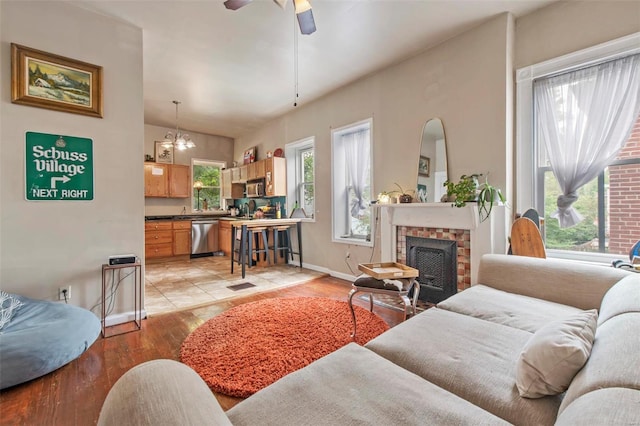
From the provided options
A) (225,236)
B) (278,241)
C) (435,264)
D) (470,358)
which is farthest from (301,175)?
(470,358)

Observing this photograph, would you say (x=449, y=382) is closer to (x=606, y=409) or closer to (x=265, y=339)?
(x=606, y=409)

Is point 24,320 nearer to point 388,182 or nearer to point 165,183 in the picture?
point 388,182

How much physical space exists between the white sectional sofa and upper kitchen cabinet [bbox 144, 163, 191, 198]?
6244 millimetres

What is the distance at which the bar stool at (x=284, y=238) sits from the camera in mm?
5209

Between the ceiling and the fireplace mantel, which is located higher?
the ceiling

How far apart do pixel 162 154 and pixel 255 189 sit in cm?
232

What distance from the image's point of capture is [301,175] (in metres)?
5.65

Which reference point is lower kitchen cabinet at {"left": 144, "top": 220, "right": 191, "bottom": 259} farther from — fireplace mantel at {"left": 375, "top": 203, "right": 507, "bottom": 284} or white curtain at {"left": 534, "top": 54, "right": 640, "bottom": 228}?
white curtain at {"left": 534, "top": 54, "right": 640, "bottom": 228}

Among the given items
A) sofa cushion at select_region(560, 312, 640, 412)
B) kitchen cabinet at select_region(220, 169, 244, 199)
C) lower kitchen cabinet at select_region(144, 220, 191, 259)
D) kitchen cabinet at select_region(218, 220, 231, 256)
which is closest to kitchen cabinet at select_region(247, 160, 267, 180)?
kitchen cabinet at select_region(220, 169, 244, 199)

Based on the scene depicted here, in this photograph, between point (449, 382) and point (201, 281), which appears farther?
point (201, 281)

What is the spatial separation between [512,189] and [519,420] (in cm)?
242

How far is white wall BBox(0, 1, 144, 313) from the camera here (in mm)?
2312

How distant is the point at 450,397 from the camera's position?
99cm

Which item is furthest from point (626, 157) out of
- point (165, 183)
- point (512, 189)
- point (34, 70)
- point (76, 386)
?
point (165, 183)
